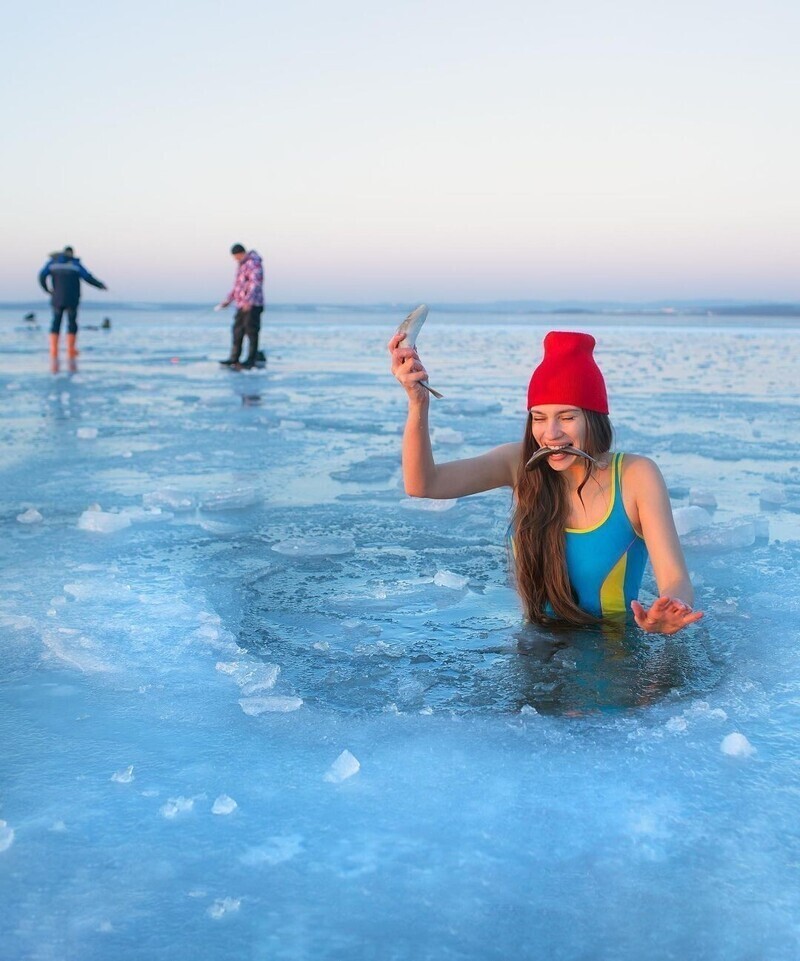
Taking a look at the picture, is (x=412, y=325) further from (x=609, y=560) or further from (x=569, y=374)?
(x=609, y=560)

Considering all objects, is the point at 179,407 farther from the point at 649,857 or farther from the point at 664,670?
the point at 649,857

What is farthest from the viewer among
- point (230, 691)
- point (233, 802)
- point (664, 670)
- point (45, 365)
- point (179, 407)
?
point (45, 365)

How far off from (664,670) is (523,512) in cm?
59

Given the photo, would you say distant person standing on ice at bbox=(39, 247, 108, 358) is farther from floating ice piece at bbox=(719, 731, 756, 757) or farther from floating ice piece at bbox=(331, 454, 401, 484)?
floating ice piece at bbox=(719, 731, 756, 757)

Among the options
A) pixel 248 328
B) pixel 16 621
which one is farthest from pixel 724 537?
pixel 248 328

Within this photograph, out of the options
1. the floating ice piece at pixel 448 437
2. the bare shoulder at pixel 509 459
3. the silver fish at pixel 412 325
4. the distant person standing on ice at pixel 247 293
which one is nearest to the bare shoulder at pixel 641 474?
the bare shoulder at pixel 509 459

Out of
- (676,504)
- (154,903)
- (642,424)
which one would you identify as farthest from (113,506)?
(642,424)

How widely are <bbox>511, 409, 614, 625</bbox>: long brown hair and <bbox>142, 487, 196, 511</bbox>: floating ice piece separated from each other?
208 cm

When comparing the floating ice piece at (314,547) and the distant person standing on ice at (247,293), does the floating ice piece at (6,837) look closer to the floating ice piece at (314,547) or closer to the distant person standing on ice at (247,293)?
the floating ice piece at (314,547)

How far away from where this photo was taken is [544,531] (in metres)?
2.76

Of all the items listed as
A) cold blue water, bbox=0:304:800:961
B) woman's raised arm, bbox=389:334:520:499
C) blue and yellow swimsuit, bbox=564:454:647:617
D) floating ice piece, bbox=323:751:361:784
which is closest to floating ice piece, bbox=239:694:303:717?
cold blue water, bbox=0:304:800:961

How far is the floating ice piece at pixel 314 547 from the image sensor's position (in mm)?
3660

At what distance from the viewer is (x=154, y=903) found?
4.89ft

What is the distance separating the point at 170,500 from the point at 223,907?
10.3 ft
